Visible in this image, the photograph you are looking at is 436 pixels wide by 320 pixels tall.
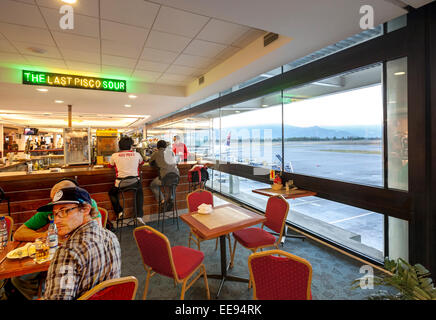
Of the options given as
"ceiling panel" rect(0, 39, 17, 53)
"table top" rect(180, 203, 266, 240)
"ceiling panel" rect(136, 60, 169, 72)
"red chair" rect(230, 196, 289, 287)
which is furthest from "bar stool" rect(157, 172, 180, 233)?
"ceiling panel" rect(0, 39, 17, 53)

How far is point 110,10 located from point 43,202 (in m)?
3.30

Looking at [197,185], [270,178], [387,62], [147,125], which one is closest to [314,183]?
[270,178]

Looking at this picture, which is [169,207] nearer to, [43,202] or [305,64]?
[43,202]

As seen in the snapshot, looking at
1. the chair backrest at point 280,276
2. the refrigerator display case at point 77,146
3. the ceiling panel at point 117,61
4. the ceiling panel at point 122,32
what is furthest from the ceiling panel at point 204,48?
the refrigerator display case at point 77,146

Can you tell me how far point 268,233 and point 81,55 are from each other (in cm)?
406

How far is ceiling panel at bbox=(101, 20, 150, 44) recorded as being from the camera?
107 inches

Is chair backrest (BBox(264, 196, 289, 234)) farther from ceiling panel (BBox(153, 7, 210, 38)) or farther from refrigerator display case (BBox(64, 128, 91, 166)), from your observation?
refrigerator display case (BBox(64, 128, 91, 166))

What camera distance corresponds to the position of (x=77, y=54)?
3553 mm

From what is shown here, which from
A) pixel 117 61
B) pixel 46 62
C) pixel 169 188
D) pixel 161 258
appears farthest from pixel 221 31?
pixel 46 62

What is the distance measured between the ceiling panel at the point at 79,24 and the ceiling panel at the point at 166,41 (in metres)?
0.67

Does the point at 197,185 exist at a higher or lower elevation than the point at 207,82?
lower

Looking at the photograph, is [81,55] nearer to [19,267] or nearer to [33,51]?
[33,51]

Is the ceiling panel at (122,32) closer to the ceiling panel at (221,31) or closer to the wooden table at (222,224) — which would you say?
the ceiling panel at (221,31)

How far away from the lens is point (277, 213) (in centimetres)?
280
